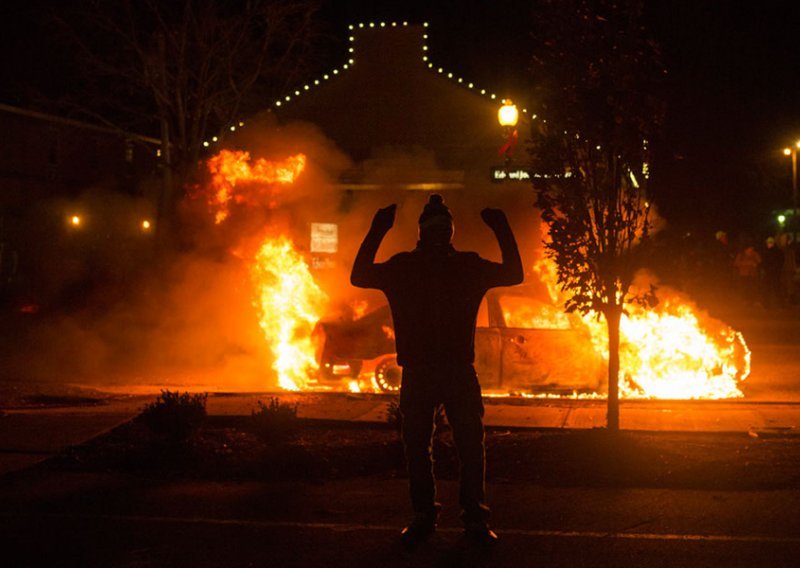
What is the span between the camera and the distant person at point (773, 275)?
86.9 feet

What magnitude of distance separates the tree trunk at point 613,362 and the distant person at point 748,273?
18.8 meters

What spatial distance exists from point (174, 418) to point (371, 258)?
11.6ft

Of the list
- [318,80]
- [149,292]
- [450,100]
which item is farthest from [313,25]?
[149,292]

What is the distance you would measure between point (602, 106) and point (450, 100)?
16.9 m

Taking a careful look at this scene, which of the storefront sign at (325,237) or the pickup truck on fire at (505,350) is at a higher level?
the storefront sign at (325,237)

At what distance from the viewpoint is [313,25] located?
27.0 meters

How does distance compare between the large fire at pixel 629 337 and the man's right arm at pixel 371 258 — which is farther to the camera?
the large fire at pixel 629 337

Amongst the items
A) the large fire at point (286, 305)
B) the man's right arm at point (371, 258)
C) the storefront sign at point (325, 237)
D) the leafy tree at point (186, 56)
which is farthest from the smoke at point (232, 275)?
the man's right arm at point (371, 258)

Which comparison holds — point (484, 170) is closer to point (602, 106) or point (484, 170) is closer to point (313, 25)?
point (313, 25)

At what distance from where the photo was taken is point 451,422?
583 cm

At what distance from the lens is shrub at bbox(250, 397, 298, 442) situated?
898 centimetres

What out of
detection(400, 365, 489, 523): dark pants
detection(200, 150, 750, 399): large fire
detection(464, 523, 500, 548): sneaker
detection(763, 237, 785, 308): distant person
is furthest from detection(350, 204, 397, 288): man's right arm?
detection(763, 237, 785, 308): distant person

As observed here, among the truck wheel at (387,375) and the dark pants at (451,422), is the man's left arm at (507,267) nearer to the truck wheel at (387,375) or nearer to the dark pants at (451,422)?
the dark pants at (451,422)

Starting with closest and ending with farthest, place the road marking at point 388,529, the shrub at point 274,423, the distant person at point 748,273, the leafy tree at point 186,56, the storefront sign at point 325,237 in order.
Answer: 1. the road marking at point 388,529
2. the shrub at point 274,423
3. the storefront sign at point 325,237
4. the leafy tree at point 186,56
5. the distant person at point 748,273
